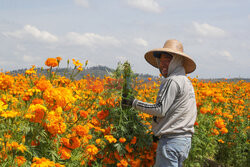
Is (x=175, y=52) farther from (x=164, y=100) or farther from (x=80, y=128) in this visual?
(x=80, y=128)

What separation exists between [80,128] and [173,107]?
926 millimetres

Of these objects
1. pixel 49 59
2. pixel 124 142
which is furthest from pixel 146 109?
pixel 49 59

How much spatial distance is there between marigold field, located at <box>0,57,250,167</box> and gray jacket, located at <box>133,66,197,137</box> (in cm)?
31

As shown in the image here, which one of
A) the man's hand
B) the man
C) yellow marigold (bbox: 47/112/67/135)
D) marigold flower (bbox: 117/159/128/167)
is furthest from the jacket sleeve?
yellow marigold (bbox: 47/112/67/135)

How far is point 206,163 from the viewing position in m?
4.35

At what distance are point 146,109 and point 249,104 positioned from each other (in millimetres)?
4555

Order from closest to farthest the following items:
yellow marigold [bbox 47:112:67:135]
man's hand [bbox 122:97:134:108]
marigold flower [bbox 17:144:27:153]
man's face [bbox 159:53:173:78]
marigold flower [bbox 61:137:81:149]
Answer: marigold flower [bbox 17:144:27:153] < yellow marigold [bbox 47:112:67:135] < marigold flower [bbox 61:137:81:149] < man's hand [bbox 122:97:134:108] < man's face [bbox 159:53:173:78]

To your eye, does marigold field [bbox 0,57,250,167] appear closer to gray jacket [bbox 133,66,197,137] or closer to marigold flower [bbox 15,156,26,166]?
marigold flower [bbox 15,156,26,166]

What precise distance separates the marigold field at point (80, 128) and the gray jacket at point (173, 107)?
312mm

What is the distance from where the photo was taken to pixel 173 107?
2.35 metres

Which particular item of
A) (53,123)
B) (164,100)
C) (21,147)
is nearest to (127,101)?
(164,100)

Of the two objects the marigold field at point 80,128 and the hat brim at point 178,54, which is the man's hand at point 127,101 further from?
the hat brim at point 178,54

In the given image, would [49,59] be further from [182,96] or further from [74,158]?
[182,96]

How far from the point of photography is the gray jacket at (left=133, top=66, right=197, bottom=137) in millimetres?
2279
